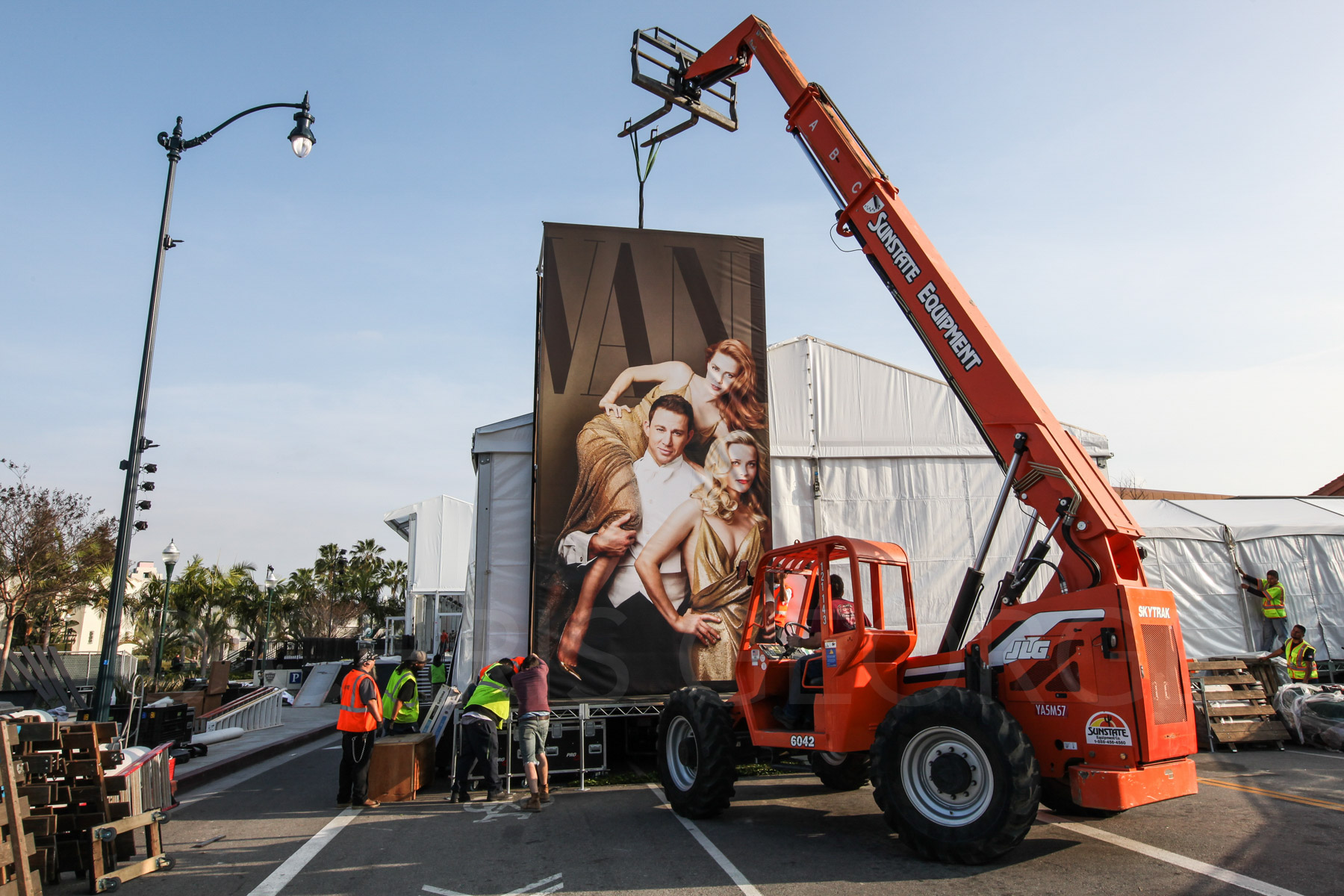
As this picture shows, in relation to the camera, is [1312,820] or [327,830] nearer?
[1312,820]

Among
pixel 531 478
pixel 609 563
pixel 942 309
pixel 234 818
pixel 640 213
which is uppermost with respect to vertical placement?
pixel 640 213

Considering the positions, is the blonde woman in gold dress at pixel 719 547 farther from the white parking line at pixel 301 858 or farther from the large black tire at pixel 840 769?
the white parking line at pixel 301 858

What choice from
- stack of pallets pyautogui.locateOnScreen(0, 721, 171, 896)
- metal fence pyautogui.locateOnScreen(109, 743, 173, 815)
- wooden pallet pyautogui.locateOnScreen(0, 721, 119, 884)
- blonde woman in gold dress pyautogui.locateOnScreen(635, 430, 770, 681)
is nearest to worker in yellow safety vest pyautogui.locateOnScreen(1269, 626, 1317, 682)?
blonde woman in gold dress pyautogui.locateOnScreen(635, 430, 770, 681)

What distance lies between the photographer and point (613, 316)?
449 inches

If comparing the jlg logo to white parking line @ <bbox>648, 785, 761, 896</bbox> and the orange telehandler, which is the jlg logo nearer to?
the orange telehandler

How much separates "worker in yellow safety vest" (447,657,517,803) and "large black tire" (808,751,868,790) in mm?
3545

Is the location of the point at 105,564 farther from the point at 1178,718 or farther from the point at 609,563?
the point at 1178,718

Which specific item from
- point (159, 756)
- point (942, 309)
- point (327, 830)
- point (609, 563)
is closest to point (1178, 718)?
point (942, 309)

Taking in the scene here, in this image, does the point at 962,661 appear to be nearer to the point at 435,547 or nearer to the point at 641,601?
the point at 641,601

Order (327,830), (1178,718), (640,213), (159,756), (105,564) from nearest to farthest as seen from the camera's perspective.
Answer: (1178,718) → (159,756) → (327,830) → (640,213) → (105,564)

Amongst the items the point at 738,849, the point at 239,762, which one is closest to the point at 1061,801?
the point at 738,849

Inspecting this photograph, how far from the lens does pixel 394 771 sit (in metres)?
9.27

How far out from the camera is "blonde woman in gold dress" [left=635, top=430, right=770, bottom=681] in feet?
35.5

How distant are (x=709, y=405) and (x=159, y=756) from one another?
7.58 metres
